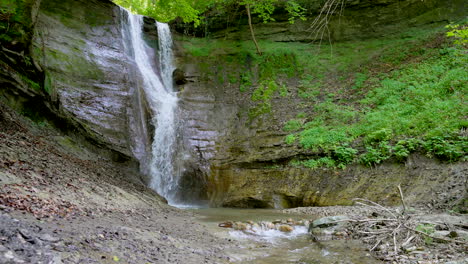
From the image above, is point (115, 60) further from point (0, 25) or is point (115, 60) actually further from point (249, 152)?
point (249, 152)

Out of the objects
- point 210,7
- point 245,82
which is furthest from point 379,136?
point 210,7

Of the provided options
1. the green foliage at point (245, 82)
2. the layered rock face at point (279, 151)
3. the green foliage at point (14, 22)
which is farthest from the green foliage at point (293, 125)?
the green foliage at point (14, 22)

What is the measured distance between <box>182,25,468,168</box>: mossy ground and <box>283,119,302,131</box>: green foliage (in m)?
0.04

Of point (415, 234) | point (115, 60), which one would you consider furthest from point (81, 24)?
point (415, 234)

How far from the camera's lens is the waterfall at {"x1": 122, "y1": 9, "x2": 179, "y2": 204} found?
1254 centimetres

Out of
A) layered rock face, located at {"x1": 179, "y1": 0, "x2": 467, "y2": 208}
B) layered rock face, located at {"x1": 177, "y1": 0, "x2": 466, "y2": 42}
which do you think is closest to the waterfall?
layered rock face, located at {"x1": 179, "y1": 0, "x2": 467, "y2": 208}

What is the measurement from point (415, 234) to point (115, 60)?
12804 millimetres

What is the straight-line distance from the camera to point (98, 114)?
37.2 ft

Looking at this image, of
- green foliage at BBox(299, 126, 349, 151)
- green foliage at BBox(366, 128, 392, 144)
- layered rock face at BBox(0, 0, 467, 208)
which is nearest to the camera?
layered rock face at BBox(0, 0, 467, 208)

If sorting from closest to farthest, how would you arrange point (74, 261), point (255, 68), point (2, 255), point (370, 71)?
point (2, 255) → point (74, 261) → point (370, 71) → point (255, 68)

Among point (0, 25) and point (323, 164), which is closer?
point (0, 25)

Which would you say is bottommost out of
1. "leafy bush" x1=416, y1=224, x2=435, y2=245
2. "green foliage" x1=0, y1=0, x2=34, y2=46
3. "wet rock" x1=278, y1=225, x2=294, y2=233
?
"wet rock" x1=278, y1=225, x2=294, y2=233

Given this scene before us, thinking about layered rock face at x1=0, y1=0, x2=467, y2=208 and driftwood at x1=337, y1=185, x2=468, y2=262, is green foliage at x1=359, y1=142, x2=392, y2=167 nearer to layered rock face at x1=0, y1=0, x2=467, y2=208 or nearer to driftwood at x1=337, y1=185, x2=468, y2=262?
layered rock face at x1=0, y1=0, x2=467, y2=208

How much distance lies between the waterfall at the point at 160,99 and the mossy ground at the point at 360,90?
200cm
